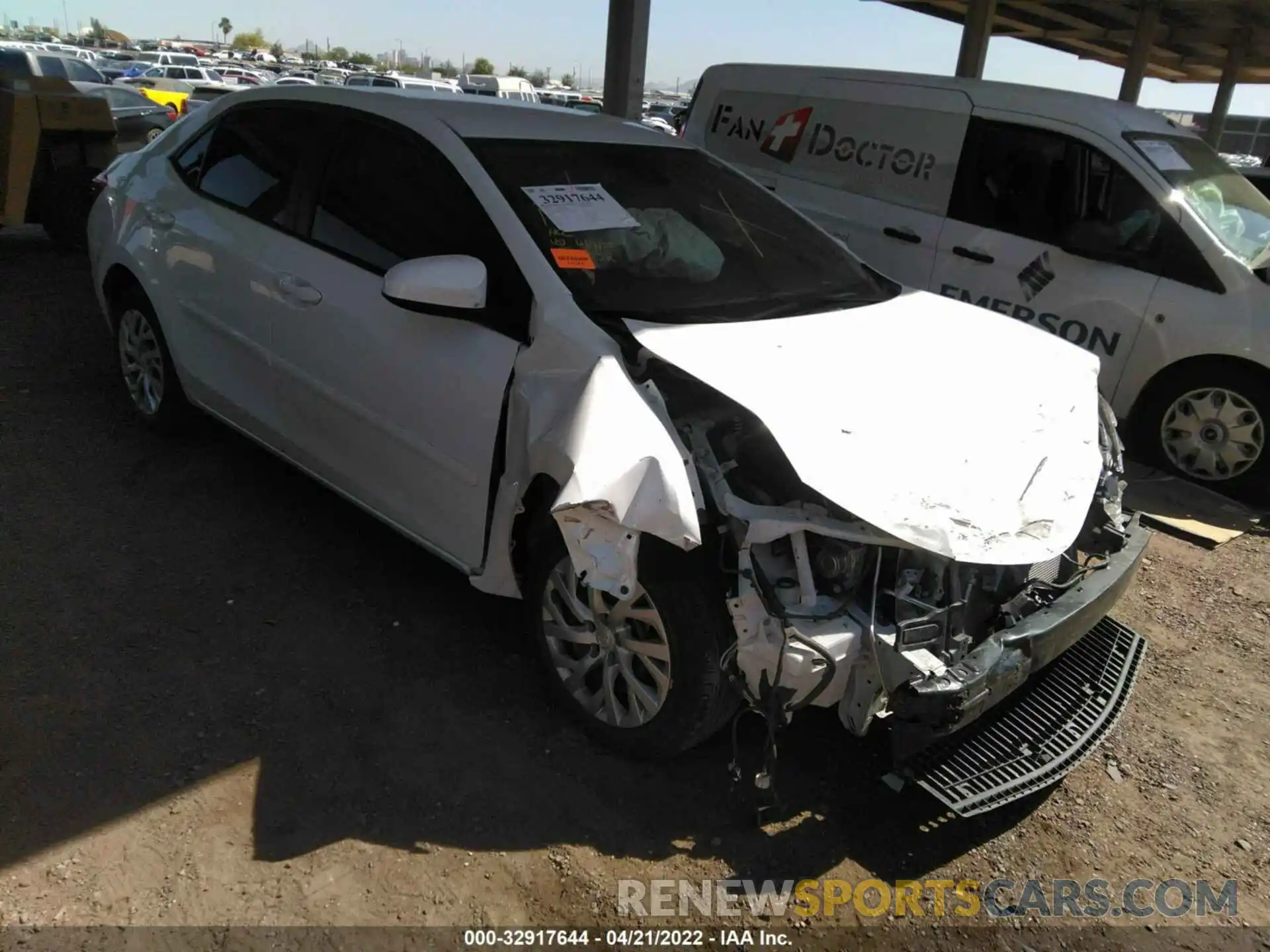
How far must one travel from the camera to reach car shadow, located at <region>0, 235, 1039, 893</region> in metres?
2.54

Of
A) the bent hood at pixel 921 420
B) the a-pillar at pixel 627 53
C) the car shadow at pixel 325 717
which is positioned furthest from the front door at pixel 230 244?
the a-pillar at pixel 627 53

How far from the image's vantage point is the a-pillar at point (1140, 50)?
1819cm

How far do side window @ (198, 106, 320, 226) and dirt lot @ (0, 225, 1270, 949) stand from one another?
4.35 ft

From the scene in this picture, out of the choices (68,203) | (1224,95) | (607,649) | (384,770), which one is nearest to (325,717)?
(384,770)

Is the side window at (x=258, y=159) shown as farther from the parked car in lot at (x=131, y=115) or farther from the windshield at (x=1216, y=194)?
the parked car in lot at (x=131, y=115)

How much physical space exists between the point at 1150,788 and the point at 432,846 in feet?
7.17

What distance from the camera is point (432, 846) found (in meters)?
2.46

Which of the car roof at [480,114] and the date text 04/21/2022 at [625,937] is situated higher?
the car roof at [480,114]

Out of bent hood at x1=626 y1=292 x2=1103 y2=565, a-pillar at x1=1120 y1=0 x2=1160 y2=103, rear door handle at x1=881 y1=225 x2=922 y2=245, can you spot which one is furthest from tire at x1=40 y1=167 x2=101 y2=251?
a-pillar at x1=1120 y1=0 x2=1160 y2=103

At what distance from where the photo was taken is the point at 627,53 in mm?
9414

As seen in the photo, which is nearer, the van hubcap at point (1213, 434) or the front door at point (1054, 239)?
the van hubcap at point (1213, 434)

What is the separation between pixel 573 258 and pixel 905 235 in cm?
379

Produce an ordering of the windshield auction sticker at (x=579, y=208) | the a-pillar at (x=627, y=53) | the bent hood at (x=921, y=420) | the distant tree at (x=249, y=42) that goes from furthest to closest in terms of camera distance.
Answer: the distant tree at (x=249, y=42) < the a-pillar at (x=627, y=53) < the windshield auction sticker at (x=579, y=208) < the bent hood at (x=921, y=420)

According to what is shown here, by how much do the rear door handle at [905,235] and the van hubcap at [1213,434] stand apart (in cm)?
183
